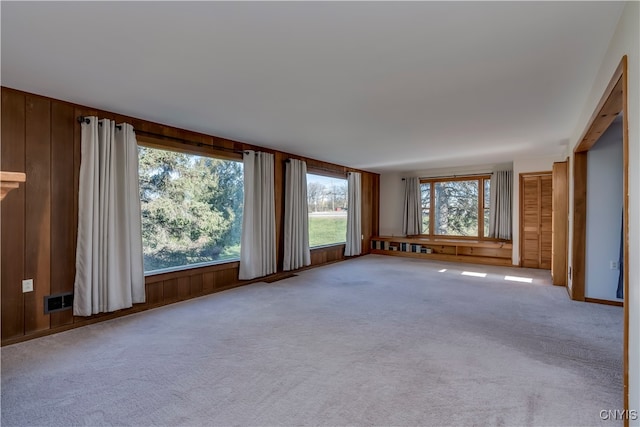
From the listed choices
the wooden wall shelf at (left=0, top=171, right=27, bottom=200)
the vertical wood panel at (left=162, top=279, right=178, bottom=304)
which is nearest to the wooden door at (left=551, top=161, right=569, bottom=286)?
the vertical wood panel at (left=162, top=279, right=178, bottom=304)

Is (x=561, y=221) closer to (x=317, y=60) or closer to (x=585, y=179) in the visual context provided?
(x=585, y=179)

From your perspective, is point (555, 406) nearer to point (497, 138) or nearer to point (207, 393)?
point (207, 393)

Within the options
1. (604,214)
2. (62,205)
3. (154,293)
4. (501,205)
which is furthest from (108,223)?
(501,205)

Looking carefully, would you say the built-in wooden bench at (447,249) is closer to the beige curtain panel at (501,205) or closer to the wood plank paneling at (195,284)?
the beige curtain panel at (501,205)

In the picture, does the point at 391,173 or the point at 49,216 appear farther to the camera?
the point at 391,173

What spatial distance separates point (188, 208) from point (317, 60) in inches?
110

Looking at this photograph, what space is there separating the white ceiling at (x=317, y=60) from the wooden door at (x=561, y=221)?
3.83 feet

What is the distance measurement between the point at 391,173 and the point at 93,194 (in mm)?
6758

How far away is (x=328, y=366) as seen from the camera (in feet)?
7.61

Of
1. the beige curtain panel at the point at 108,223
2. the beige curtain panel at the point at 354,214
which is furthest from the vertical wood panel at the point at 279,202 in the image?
the beige curtain panel at the point at 108,223

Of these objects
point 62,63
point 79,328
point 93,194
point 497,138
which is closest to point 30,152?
point 93,194

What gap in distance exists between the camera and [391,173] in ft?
27.5

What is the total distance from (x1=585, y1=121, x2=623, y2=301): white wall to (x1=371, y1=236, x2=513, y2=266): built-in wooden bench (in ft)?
7.92

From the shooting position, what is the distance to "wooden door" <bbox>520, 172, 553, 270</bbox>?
595 centimetres
